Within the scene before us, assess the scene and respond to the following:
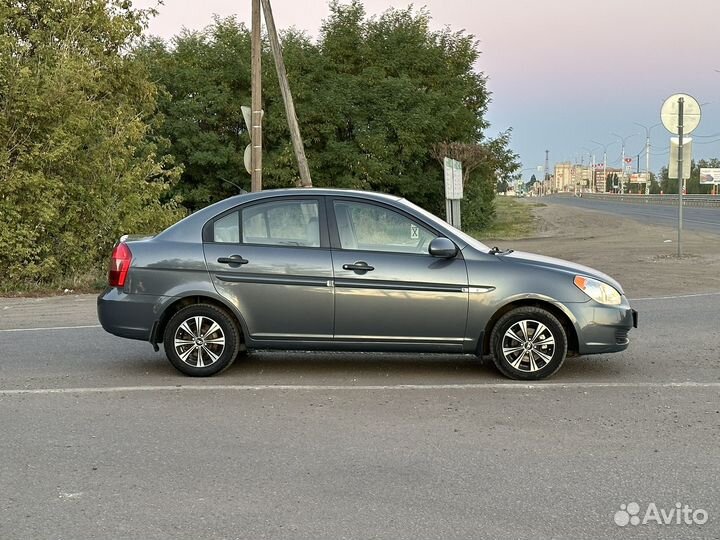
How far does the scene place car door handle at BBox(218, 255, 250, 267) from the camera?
7.12m

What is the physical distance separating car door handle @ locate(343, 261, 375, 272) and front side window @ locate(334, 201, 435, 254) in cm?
18

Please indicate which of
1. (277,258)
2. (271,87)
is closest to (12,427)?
(277,258)

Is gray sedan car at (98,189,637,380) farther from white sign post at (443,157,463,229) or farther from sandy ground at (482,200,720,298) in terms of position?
white sign post at (443,157,463,229)

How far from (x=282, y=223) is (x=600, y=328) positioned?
292cm

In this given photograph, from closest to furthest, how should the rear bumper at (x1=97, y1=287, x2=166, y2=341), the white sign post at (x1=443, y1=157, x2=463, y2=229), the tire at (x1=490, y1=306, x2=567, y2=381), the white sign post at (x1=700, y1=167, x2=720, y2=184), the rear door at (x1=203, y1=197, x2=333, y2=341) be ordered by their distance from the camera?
the tire at (x1=490, y1=306, x2=567, y2=381) → the rear door at (x1=203, y1=197, x2=333, y2=341) → the rear bumper at (x1=97, y1=287, x2=166, y2=341) → the white sign post at (x1=443, y1=157, x2=463, y2=229) → the white sign post at (x1=700, y1=167, x2=720, y2=184)

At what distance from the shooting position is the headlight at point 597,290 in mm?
7016

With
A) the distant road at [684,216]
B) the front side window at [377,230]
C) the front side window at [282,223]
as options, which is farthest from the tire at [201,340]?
the distant road at [684,216]

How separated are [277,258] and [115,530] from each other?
3513 mm

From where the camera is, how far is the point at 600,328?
22.9ft

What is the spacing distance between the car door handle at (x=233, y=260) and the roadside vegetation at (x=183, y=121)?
830 cm

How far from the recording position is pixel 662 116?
18156 mm

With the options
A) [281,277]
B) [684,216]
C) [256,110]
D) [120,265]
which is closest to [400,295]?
[281,277]

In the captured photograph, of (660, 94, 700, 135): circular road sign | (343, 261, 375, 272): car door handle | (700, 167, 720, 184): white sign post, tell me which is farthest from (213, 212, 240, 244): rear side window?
(700, 167, 720, 184): white sign post

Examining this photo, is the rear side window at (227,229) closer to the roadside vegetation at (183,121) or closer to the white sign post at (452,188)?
the roadside vegetation at (183,121)
